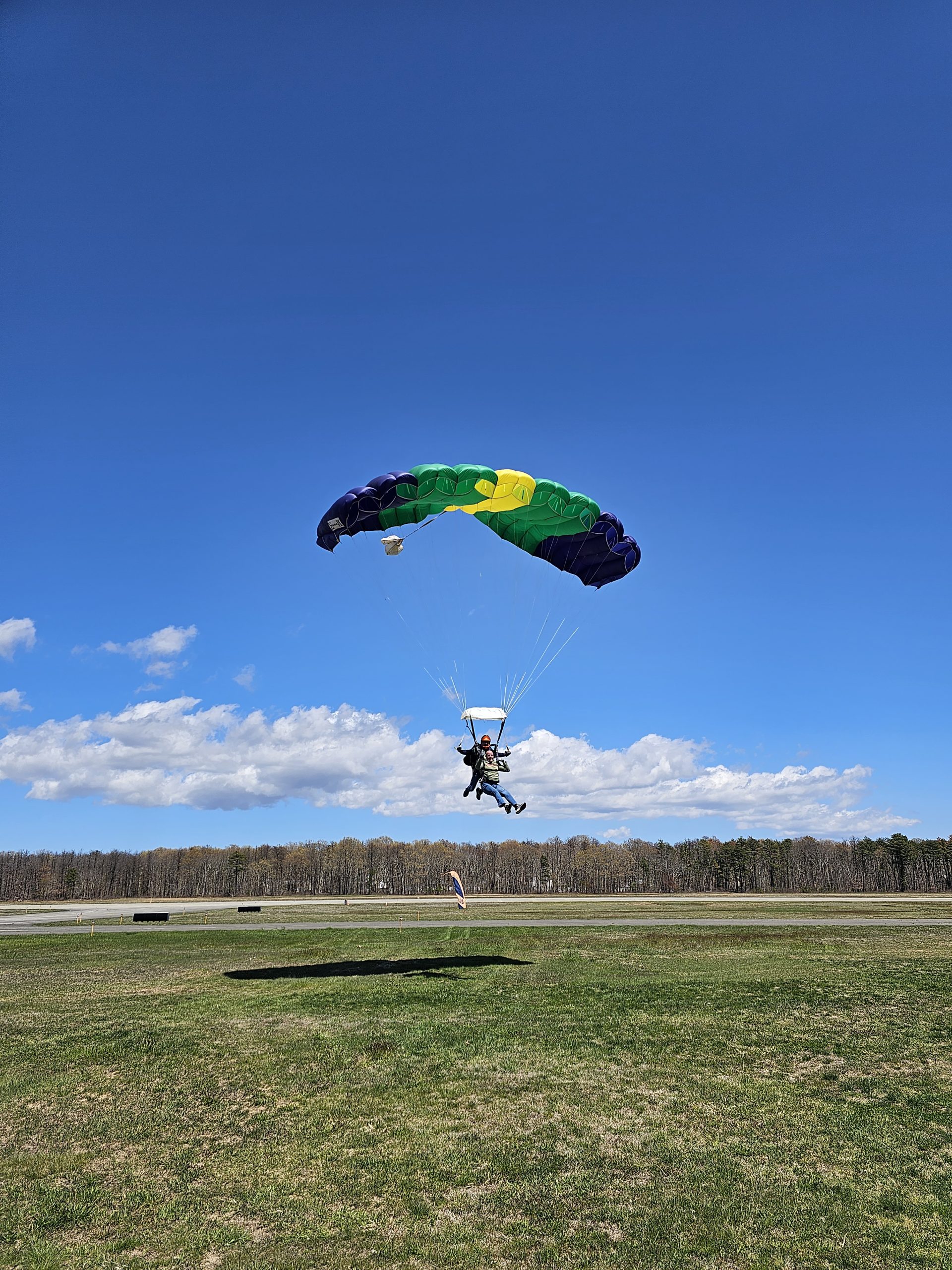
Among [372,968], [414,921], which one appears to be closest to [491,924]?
[414,921]

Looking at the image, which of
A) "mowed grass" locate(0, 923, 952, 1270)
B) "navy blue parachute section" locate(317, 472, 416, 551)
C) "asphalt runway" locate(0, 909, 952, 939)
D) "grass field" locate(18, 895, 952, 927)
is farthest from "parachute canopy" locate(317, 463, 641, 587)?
"grass field" locate(18, 895, 952, 927)

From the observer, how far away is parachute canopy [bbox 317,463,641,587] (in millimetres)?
17562

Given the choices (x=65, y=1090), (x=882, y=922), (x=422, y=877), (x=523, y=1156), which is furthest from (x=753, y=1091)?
(x=422, y=877)

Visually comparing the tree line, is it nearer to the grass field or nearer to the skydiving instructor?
the grass field

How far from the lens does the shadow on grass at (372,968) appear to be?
20.4 meters

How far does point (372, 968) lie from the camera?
2145cm

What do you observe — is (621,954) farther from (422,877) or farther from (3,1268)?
(422,877)

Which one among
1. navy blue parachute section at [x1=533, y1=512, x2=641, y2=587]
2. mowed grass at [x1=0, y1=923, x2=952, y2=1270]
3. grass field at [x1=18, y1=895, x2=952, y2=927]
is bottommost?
grass field at [x1=18, y1=895, x2=952, y2=927]

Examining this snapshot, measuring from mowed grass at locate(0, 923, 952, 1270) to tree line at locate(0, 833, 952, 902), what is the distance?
112m

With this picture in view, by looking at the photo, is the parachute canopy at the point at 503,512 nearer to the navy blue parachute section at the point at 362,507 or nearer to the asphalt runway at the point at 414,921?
the navy blue parachute section at the point at 362,507

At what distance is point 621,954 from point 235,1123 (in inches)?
630

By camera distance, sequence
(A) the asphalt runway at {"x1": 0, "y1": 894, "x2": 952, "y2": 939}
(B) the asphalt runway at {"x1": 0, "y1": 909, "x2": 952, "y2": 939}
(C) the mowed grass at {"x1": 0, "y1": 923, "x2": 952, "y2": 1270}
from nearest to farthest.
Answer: (C) the mowed grass at {"x1": 0, "y1": 923, "x2": 952, "y2": 1270}
(B) the asphalt runway at {"x1": 0, "y1": 909, "x2": 952, "y2": 939}
(A) the asphalt runway at {"x1": 0, "y1": 894, "x2": 952, "y2": 939}

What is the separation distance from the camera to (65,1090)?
432 inches

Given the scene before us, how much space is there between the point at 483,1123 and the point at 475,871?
131359 mm
